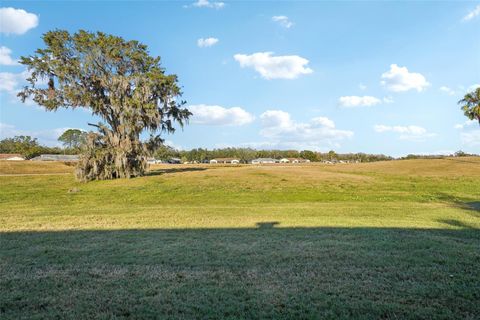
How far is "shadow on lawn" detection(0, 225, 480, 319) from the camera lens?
14.2ft

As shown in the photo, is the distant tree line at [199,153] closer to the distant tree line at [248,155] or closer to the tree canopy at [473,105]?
the distant tree line at [248,155]

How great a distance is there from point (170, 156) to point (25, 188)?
117839mm

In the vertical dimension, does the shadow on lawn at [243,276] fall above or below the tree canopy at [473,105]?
below

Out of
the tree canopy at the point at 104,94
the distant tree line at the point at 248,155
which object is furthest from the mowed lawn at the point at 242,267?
the distant tree line at the point at 248,155

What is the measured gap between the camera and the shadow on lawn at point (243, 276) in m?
4.32

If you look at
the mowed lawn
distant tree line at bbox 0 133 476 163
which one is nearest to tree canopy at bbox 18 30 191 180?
the mowed lawn

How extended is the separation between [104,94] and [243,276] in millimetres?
31752

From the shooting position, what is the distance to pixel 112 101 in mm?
32594

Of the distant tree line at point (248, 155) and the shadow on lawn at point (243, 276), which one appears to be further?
the distant tree line at point (248, 155)

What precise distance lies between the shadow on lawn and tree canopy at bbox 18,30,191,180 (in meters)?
24.8

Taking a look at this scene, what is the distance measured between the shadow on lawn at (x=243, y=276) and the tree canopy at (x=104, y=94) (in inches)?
976

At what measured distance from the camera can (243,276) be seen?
18.1 ft

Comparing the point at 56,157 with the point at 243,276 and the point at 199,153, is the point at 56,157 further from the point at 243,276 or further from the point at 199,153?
the point at 243,276

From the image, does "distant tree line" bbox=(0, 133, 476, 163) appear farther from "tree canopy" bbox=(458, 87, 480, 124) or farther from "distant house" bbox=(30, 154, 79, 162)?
"tree canopy" bbox=(458, 87, 480, 124)
